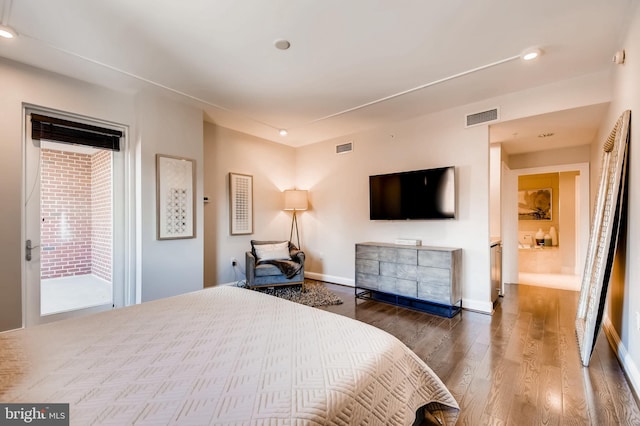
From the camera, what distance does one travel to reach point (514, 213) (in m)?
4.98

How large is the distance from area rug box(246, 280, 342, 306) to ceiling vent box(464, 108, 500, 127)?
3.07 metres

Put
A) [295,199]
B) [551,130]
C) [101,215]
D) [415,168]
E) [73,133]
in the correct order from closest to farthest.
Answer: [73,133]
[101,215]
[551,130]
[415,168]
[295,199]

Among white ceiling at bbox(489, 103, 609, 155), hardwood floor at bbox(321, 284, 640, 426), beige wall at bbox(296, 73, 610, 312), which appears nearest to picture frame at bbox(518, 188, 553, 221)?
white ceiling at bbox(489, 103, 609, 155)

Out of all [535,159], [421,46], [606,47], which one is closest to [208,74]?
[421,46]

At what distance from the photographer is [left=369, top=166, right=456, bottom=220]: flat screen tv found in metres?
3.78

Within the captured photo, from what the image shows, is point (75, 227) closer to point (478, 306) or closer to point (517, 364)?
point (517, 364)

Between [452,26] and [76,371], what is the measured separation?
3191 mm

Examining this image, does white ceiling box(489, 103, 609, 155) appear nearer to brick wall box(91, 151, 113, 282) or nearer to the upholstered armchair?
the upholstered armchair

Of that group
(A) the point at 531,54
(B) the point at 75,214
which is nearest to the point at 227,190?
(B) the point at 75,214

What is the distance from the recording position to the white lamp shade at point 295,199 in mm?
5423

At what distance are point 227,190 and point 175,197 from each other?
1160mm

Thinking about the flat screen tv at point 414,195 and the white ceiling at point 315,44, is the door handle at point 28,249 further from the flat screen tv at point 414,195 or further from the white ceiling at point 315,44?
the flat screen tv at point 414,195

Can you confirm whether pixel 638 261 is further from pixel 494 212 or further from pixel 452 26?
pixel 494 212

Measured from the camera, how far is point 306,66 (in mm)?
2830
